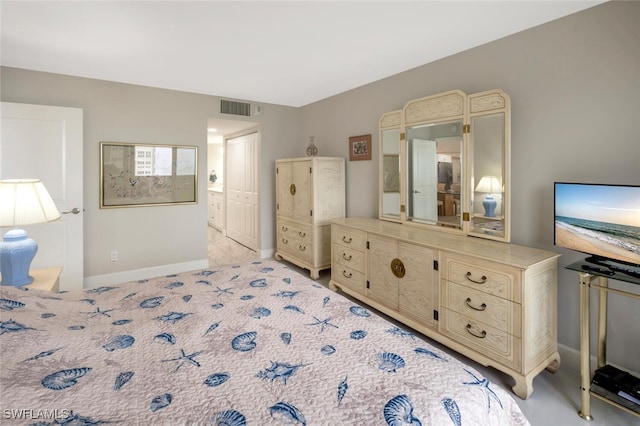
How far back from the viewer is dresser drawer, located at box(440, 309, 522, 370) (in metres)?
1.99

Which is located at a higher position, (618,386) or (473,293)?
(473,293)

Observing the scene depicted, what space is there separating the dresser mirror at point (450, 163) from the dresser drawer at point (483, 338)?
767 mm

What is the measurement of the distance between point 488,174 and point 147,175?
385cm

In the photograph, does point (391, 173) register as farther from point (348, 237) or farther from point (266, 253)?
point (266, 253)

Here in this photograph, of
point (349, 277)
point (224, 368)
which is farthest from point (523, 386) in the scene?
point (224, 368)

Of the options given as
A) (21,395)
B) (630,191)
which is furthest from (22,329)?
(630,191)

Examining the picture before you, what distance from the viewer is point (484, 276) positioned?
212 centimetres

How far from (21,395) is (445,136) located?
3089mm

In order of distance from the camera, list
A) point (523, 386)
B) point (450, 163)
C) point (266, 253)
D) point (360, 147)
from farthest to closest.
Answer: point (266, 253) < point (360, 147) < point (450, 163) < point (523, 386)

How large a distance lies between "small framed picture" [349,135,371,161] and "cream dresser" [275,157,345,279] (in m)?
0.18

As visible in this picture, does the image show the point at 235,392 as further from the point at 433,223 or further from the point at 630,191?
the point at 433,223

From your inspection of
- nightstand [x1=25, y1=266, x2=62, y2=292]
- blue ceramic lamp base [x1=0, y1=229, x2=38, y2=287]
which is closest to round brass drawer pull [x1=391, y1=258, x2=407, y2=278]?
nightstand [x1=25, y1=266, x2=62, y2=292]

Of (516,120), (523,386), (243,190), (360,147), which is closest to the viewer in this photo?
(523,386)

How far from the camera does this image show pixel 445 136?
115 inches
